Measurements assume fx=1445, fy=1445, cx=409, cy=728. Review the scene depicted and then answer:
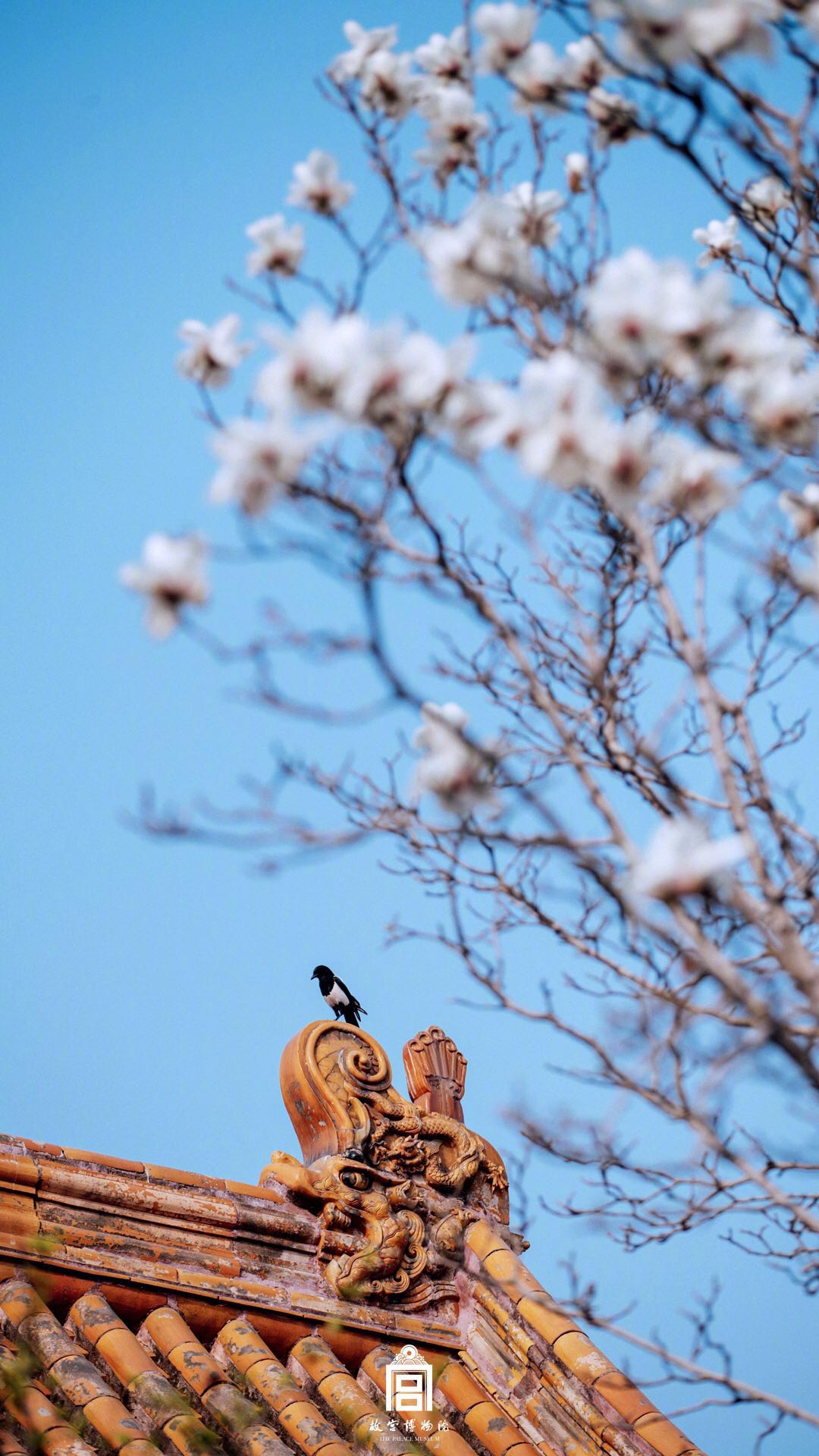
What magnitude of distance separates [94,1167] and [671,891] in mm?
3219

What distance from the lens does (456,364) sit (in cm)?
266

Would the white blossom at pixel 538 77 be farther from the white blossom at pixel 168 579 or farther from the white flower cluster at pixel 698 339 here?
the white blossom at pixel 168 579

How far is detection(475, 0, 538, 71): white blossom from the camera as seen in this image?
9.75 feet

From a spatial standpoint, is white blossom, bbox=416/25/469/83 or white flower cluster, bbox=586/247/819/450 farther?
white blossom, bbox=416/25/469/83

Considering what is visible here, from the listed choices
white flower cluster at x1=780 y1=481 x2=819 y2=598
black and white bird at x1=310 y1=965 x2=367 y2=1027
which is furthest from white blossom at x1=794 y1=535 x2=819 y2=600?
black and white bird at x1=310 y1=965 x2=367 y2=1027

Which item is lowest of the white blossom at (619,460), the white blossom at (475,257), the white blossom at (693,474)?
the white blossom at (619,460)

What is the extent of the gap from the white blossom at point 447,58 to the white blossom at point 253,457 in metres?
1.20

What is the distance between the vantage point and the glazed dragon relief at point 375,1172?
5074 millimetres

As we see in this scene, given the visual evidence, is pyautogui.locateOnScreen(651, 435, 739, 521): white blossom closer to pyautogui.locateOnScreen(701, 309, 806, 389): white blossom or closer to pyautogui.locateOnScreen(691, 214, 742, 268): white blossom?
pyautogui.locateOnScreen(701, 309, 806, 389): white blossom

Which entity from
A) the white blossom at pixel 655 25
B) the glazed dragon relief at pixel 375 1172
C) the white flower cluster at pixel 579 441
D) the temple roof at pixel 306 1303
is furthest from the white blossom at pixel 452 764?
the glazed dragon relief at pixel 375 1172

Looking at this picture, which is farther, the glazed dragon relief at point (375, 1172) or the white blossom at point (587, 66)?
the glazed dragon relief at point (375, 1172)

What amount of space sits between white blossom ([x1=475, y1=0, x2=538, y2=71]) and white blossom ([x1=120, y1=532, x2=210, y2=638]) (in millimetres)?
1324

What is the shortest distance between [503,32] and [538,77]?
11cm

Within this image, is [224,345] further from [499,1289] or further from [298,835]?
[499,1289]
